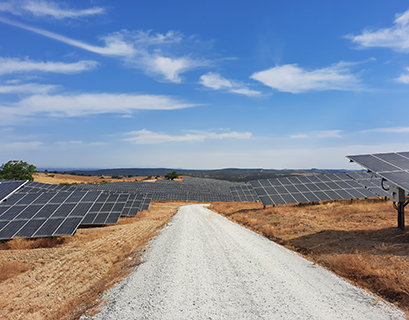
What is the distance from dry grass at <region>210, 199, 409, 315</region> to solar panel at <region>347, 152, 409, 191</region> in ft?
9.76

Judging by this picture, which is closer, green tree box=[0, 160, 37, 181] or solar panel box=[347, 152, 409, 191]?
solar panel box=[347, 152, 409, 191]

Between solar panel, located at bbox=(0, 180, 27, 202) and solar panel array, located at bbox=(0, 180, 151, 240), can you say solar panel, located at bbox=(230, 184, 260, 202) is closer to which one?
solar panel array, located at bbox=(0, 180, 151, 240)

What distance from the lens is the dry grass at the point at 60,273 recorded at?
772 centimetres

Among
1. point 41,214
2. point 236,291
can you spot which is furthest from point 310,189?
point 41,214

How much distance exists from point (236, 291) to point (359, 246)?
7999mm

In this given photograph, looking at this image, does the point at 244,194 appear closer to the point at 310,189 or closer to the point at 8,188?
the point at 310,189

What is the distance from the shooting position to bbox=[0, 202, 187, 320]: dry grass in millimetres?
7723

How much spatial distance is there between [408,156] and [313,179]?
21.5 meters

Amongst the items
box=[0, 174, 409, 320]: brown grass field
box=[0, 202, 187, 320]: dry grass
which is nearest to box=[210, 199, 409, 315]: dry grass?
box=[0, 174, 409, 320]: brown grass field

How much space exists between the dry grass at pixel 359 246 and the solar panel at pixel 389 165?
2976mm

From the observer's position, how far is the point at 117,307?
22.3 ft

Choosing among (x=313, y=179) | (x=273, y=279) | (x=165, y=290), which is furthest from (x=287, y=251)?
(x=313, y=179)

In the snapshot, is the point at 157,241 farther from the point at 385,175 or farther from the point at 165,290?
the point at 385,175

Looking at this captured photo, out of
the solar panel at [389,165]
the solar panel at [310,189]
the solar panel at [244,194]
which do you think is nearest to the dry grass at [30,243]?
the solar panel at [389,165]
